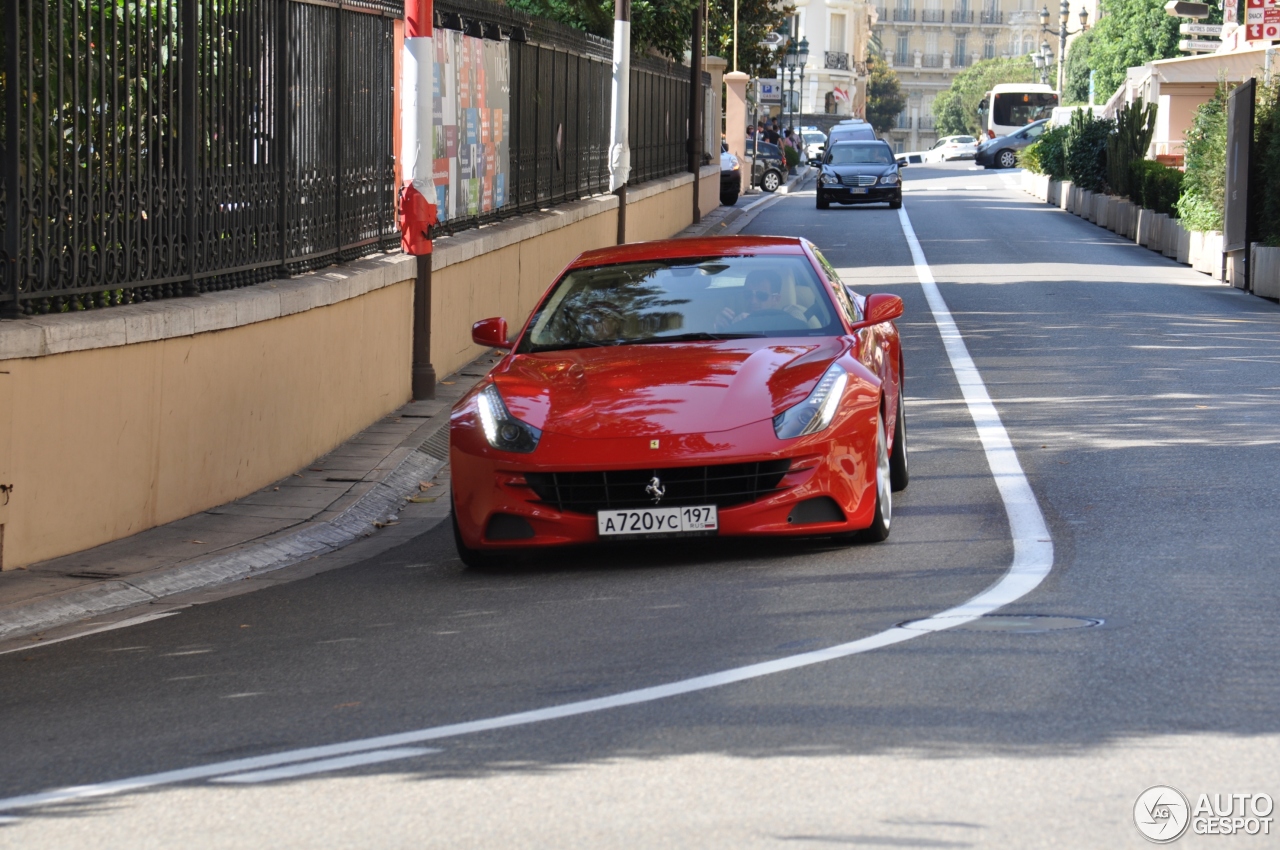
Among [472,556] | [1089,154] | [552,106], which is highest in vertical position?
[552,106]

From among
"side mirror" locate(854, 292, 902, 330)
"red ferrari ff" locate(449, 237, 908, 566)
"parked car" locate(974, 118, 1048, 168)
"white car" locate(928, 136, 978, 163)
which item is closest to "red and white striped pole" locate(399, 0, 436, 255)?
"red ferrari ff" locate(449, 237, 908, 566)

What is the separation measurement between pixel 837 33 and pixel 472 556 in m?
143

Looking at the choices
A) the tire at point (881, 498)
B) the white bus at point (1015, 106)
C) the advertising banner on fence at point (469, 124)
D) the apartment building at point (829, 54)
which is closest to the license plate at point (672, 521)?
the tire at point (881, 498)

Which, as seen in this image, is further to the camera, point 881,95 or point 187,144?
point 881,95

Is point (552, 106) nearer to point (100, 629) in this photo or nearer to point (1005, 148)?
point (100, 629)

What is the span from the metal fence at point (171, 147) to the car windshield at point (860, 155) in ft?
110

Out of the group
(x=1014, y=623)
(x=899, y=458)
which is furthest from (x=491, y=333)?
(x=1014, y=623)

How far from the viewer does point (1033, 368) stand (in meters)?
15.3

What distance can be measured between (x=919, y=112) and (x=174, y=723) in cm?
16959

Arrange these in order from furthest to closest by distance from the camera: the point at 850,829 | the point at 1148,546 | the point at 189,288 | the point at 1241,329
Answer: the point at 1241,329, the point at 189,288, the point at 1148,546, the point at 850,829

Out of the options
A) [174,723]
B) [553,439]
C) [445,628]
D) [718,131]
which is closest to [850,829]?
[174,723]

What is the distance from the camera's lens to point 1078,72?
115062 mm

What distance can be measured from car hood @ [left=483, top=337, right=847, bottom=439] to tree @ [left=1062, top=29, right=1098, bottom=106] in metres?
107

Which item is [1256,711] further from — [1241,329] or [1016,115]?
[1016,115]
